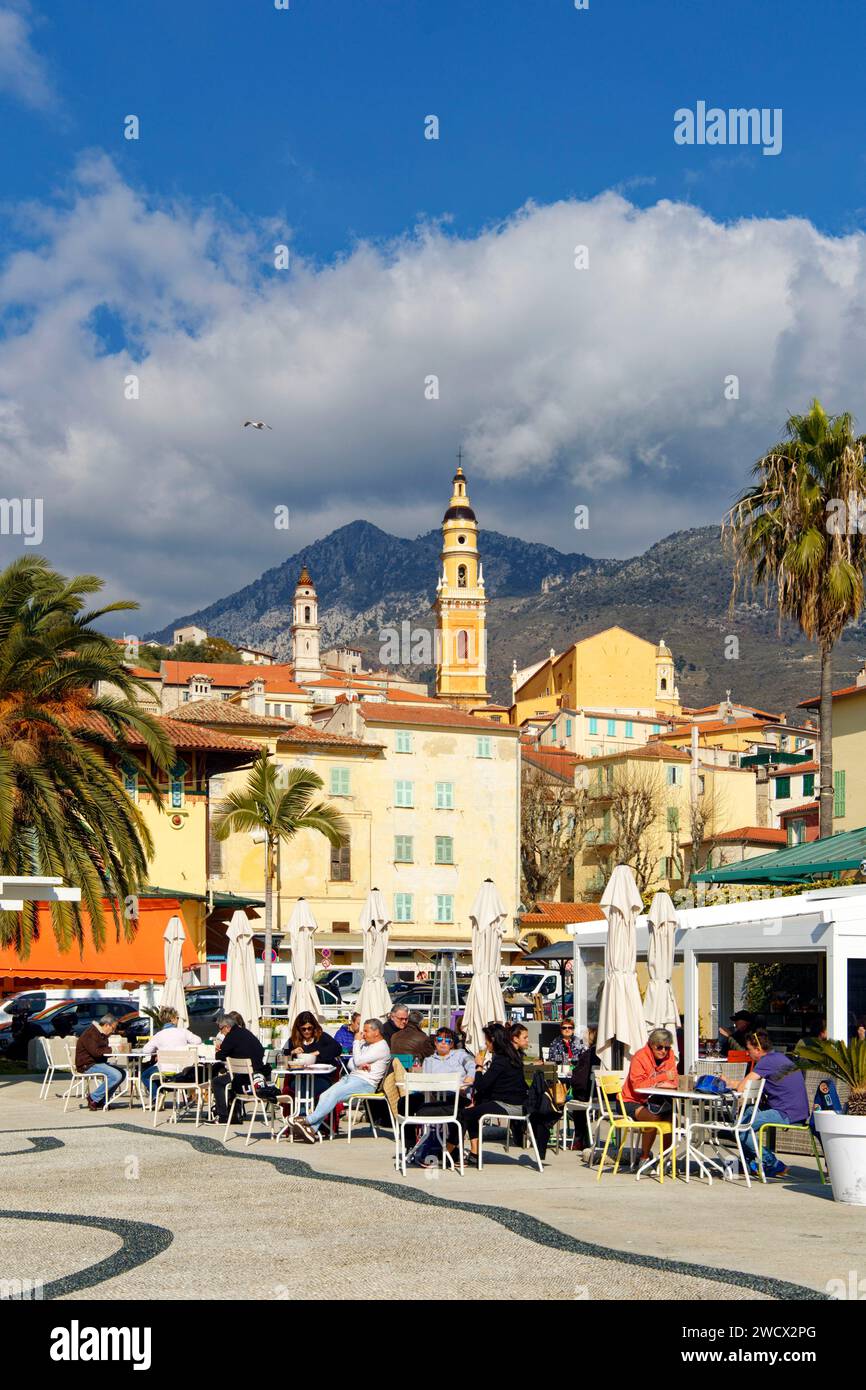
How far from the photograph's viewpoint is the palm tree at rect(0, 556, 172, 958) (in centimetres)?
2422

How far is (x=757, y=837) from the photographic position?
238ft

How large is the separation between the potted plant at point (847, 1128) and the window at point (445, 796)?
53560 millimetres

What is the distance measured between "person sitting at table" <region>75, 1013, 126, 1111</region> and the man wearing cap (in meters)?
7.10

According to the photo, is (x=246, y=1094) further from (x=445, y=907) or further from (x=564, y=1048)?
(x=445, y=907)

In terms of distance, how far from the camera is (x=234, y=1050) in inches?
641

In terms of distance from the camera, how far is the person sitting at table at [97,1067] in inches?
736

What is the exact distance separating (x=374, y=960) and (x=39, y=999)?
36.5ft

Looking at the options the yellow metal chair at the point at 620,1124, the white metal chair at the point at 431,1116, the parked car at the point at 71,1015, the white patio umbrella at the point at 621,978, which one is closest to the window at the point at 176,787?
the parked car at the point at 71,1015

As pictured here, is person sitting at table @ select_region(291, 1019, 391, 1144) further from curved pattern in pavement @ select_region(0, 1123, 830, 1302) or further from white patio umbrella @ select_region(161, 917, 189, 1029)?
white patio umbrella @ select_region(161, 917, 189, 1029)

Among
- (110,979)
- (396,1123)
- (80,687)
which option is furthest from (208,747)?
(396,1123)

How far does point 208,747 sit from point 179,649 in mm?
105413

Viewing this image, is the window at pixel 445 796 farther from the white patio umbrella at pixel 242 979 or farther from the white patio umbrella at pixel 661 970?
the white patio umbrella at pixel 661 970

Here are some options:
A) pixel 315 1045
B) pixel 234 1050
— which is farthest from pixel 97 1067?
pixel 315 1045

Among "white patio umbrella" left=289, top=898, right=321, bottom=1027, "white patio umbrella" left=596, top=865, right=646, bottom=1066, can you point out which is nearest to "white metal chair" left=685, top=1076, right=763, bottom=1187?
"white patio umbrella" left=596, top=865, right=646, bottom=1066
